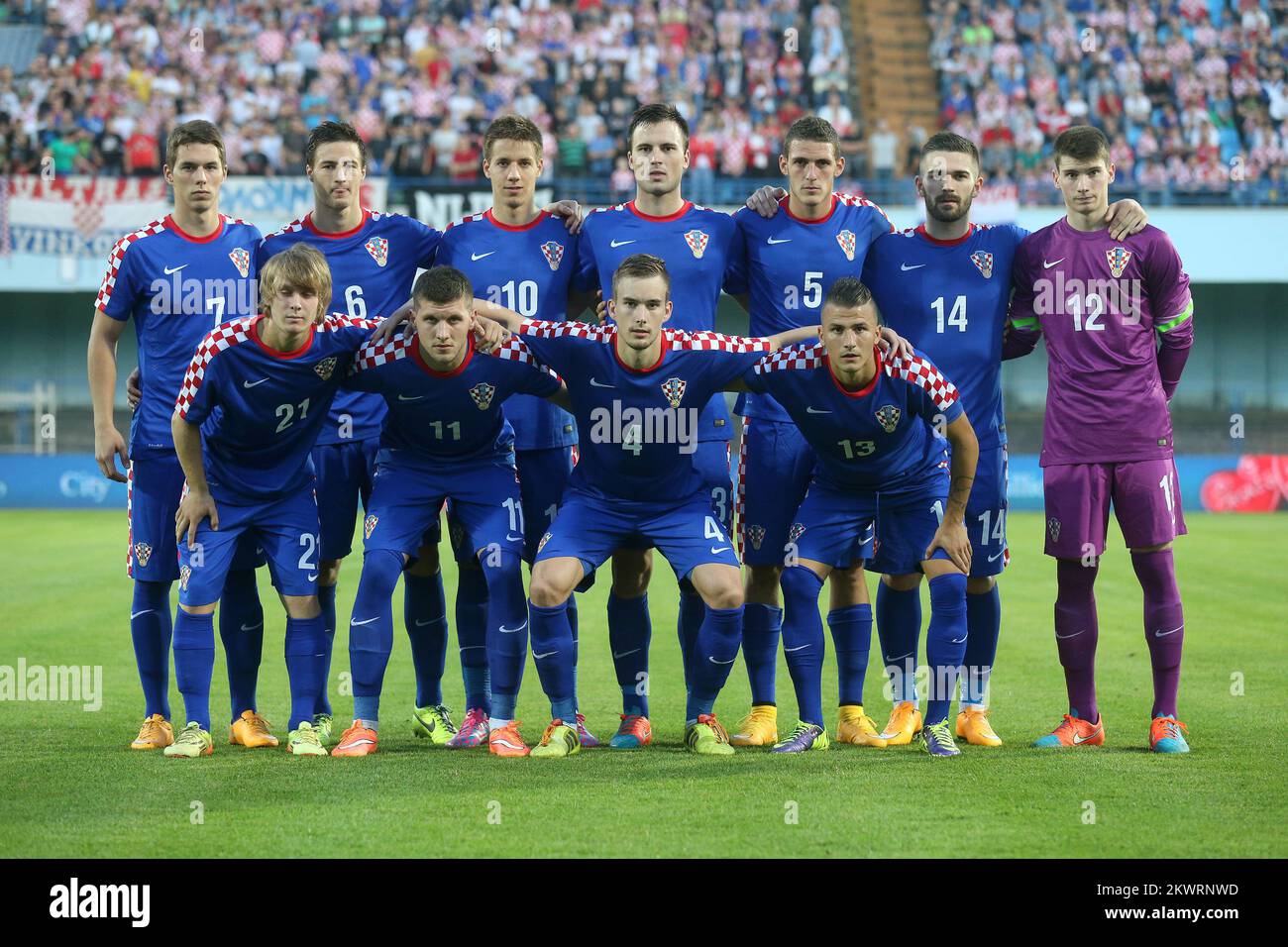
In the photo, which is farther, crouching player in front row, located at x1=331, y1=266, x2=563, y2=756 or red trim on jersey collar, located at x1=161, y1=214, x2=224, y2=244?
red trim on jersey collar, located at x1=161, y1=214, x2=224, y2=244

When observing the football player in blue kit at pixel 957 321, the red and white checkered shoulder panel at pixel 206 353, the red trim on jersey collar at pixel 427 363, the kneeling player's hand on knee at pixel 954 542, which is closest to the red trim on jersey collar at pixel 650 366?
the red trim on jersey collar at pixel 427 363

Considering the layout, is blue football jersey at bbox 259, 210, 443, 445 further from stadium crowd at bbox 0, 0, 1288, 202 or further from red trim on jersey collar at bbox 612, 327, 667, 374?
stadium crowd at bbox 0, 0, 1288, 202

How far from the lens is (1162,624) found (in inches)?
243

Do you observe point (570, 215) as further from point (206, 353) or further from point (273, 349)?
point (206, 353)

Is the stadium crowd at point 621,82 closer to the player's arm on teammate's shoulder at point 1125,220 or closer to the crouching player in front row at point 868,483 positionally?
the player's arm on teammate's shoulder at point 1125,220

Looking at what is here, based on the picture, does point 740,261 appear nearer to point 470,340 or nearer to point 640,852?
point 470,340

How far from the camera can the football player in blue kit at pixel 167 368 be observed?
6.14 m

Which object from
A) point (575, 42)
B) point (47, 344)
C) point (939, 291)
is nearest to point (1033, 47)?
point (575, 42)

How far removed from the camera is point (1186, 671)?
8172 mm

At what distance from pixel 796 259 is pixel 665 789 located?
2.30 metres

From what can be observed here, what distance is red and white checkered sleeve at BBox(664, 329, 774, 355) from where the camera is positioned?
5875 mm

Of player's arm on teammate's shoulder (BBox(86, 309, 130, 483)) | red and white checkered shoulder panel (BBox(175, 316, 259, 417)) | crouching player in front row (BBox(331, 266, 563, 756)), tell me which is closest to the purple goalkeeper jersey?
crouching player in front row (BBox(331, 266, 563, 756))

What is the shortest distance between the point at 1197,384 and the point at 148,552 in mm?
22360

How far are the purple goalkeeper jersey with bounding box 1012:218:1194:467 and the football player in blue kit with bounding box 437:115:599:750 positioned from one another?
1943 millimetres
